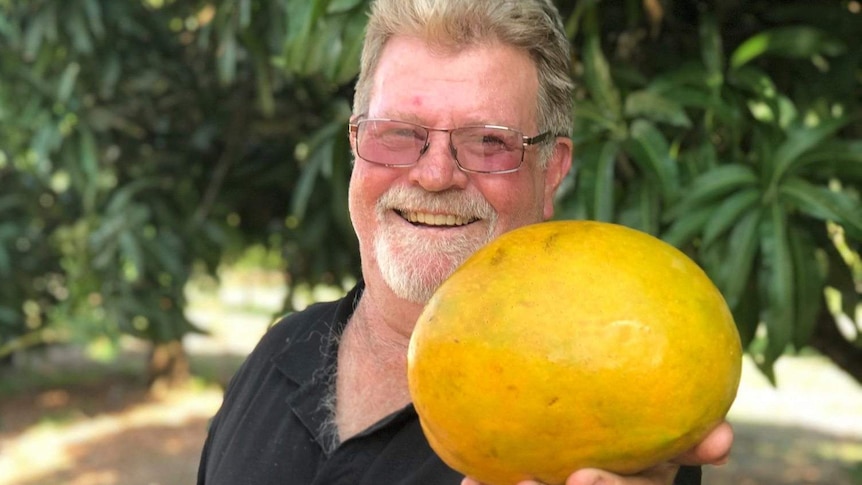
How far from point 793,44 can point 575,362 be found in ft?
5.47

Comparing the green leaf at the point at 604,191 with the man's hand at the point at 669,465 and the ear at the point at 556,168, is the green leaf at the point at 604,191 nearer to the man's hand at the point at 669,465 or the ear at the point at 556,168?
the ear at the point at 556,168

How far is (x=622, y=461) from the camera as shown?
100cm

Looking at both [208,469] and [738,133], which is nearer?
[208,469]

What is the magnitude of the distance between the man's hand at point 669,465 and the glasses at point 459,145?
54 cm

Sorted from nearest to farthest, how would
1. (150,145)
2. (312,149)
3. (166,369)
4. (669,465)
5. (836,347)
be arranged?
(669,465) → (312,149) → (836,347) → (150,145) → (166,369)

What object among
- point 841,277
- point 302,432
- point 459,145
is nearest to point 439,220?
point 459,145

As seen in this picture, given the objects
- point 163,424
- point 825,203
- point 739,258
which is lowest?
point 163,424

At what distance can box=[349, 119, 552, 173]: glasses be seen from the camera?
1.42 meters

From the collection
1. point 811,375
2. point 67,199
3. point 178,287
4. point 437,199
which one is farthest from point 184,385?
point 437,199

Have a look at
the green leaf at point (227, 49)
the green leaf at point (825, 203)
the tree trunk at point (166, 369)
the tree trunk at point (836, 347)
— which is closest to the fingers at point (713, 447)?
the green leaf at point (825, 203)

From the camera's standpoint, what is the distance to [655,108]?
2.26m

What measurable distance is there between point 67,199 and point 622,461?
484 cm

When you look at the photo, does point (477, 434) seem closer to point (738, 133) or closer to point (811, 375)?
point (738, 133)

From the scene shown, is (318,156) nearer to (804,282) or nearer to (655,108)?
(655,108)
